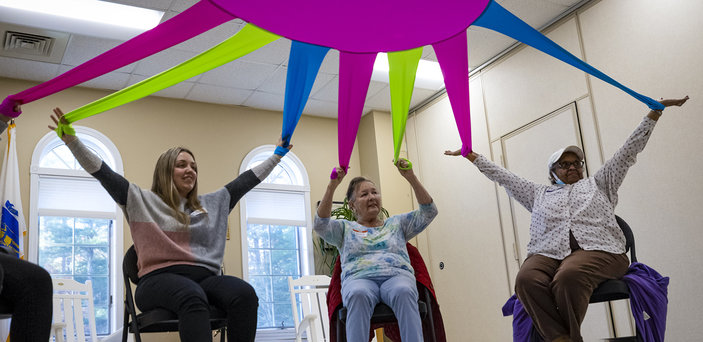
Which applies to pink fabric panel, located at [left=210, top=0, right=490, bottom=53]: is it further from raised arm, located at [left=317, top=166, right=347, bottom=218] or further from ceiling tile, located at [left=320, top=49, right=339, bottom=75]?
ceiling tile, located at [left=320, top=49, right=339, bottom=75]

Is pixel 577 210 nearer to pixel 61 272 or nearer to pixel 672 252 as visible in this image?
pixel 672 252

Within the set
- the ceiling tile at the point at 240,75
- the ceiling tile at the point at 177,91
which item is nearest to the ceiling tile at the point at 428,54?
the ceiling tile at the point at 240,75

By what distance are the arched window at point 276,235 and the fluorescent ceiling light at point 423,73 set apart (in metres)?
1.41

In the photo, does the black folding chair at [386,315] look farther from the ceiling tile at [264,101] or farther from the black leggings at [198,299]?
the ceiling tile at [264,101]

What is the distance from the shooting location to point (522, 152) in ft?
18.0

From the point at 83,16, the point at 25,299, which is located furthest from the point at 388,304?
the point at 83,16

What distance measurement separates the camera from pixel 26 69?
5598 mm

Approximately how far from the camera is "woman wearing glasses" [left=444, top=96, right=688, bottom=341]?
3014 millimetres

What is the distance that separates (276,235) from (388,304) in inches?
150

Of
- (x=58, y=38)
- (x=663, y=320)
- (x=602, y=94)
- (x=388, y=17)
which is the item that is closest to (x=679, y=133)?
(x=602, y=94)

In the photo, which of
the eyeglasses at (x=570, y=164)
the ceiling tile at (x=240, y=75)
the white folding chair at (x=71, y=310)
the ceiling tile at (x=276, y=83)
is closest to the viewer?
the eyeglasses at (x=570, y=164)

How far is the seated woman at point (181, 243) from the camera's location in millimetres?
2512

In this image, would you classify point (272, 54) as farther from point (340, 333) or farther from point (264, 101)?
point (340, 333)

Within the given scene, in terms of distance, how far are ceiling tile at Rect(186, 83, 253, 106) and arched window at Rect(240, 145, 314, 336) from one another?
57 centimetres
